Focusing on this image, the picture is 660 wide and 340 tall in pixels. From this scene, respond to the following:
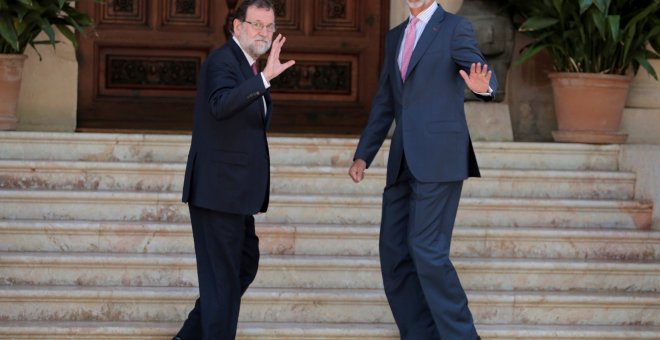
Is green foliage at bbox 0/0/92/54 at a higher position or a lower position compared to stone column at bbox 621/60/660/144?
higher

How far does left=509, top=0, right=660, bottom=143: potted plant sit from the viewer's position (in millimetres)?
8086

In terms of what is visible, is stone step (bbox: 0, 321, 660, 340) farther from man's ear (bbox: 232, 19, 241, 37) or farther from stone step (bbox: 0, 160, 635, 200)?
man's ear (bbox: 232, 19, 241, 37)

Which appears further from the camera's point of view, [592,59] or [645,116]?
[645,116]

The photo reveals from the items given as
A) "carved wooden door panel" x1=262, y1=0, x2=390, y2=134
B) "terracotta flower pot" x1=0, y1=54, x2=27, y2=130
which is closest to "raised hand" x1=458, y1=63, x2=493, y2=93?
"terracotta flower pot" x1=0, y1=54, x2=27, y2=130

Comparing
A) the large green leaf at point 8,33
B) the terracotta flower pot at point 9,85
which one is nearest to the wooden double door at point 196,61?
the terracotta flower pot at point 9,85

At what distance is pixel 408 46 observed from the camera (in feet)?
19.6

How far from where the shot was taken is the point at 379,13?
31.3 feet

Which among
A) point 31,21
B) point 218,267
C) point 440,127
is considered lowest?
point 218,267

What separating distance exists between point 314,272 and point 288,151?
112cm

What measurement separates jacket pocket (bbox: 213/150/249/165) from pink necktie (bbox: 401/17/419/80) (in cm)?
89

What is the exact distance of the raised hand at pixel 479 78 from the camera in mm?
5465

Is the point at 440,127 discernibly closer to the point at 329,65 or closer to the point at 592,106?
the point at 592,106

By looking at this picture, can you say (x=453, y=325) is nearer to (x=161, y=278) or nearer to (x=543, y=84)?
(x=161, y=278)

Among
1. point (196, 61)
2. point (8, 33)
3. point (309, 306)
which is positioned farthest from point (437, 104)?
point (196, 61)
